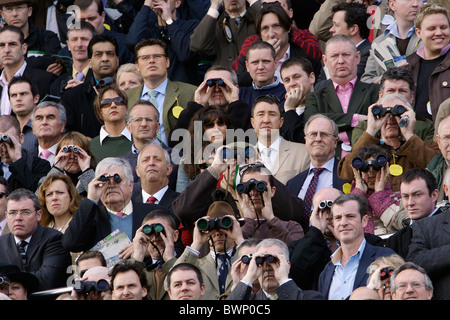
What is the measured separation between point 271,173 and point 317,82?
222 cm

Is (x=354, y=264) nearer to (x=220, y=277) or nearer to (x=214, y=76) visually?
(x=220, y=277)

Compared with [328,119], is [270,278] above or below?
below

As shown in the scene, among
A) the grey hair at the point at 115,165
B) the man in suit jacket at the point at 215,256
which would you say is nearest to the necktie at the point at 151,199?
the grey hair at the point at 115,165

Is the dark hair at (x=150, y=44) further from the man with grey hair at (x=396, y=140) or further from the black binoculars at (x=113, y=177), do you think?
the man with grey hair at (x=396, y=140)


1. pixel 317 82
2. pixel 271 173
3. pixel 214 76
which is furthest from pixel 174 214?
pixel 317 82

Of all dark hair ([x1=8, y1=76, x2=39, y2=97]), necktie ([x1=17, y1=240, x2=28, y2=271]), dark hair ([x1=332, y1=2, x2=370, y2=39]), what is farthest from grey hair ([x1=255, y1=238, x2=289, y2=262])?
dark hair ([x1=8, y1=76, x2=39, y2=97])

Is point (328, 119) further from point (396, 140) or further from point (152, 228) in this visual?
point (152, 228)

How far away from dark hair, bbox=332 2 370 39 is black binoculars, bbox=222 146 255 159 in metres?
2.93

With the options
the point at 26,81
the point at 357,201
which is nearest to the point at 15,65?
the point at 26,81

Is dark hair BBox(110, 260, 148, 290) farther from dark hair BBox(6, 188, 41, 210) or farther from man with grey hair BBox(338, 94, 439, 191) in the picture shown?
man with grey hair BBox(338, 94, 439, 191)

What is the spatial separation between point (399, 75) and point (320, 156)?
1.14 m

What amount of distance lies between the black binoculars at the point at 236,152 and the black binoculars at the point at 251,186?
569mm

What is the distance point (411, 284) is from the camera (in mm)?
9461
